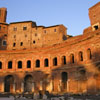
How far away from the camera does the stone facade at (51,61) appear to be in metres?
25.0

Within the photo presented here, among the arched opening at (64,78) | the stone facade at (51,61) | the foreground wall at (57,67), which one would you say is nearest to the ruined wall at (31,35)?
the stone facade at (51,61)

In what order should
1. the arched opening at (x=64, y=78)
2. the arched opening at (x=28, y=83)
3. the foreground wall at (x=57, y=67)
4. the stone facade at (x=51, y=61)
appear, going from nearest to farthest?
1. the foreground wall at (x=57, y=67)
2. the stone facade at (x=51, y=61)
3. the arched opening at (x=64, y=78)
4. the arched opening at (x=28, y=83)

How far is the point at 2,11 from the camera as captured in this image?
50281 mm

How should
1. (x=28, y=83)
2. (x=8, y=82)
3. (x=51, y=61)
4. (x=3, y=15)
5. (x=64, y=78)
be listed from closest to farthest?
1. (x=64, y=78)
2. (x=51, y=61)
3. (x=28, y=83)
4. (x=8, y=82)
5. (x=3, y=15)

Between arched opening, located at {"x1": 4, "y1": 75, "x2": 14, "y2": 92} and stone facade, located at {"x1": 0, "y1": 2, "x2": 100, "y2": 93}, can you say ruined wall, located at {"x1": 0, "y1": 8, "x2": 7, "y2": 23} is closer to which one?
stone facade, located at {"x1": 0, "y1": 2, "x2": 100, "y2": 93}

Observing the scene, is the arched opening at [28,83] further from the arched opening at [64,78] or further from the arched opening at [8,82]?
the arched opening at [64,78]

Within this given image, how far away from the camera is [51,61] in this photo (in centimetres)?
3266

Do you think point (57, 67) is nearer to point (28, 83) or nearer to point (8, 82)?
point (28, 83)

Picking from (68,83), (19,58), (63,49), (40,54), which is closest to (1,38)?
(19,58)

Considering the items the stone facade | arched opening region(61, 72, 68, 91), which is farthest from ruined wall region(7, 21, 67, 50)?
arched opening region(61, 72, 68, 91)

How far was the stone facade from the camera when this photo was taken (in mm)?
24969

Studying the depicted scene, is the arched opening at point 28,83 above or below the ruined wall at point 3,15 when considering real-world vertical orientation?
below

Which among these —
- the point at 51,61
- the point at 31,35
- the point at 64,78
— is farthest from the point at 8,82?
the point at 31,35

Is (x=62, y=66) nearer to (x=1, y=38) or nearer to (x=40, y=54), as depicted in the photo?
(x=40, y=54)
